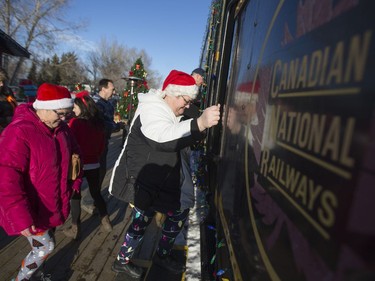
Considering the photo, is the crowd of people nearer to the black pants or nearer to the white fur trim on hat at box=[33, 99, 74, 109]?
the white fur trim on hat at box=[33, 99, 74, 109]

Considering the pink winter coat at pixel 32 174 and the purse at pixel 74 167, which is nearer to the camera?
the pink winter coat at pixel 32 174

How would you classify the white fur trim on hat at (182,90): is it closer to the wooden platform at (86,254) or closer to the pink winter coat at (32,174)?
the pink winter coat at (32,174)

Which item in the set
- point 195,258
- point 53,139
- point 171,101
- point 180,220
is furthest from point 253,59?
point 195,258

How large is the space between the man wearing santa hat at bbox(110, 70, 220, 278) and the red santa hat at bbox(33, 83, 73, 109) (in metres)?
0.55

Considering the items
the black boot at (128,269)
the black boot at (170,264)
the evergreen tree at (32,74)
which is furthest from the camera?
the evergreen tree at (32,74)

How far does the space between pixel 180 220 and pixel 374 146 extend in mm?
2442

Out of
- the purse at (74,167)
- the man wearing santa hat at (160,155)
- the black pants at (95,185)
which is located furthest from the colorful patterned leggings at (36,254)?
the black pants at (95,185)

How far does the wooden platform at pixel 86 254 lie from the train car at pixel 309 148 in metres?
1.81

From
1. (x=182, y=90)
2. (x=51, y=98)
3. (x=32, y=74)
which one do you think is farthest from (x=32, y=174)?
(x=32, y=74)

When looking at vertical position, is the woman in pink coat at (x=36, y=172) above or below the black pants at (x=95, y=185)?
above

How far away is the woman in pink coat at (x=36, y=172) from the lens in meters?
1.95

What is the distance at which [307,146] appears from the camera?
79 centimetres

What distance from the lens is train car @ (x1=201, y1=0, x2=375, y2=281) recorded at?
1.84 feet

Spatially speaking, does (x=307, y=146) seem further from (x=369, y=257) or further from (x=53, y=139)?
(x=53, y=139)
